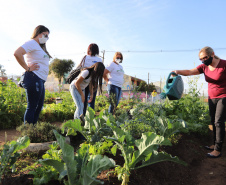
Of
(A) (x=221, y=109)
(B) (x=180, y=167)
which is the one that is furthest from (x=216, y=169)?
(A) (x=221, y=109)

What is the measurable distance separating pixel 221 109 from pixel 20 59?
3066 mm

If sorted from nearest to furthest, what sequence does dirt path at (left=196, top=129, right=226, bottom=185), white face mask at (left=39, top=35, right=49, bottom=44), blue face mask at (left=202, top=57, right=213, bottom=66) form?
dirt path at (left=196, top=129, right=226, bottom=185) → blue face mask at (left=202, top=57, right=213, bottom=66) → white face mask at (left=39, top=35, right=49, bottom=44)

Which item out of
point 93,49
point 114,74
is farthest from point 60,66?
point 93,49

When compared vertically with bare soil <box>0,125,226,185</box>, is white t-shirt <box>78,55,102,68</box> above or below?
above

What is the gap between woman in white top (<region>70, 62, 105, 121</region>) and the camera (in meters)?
2.90

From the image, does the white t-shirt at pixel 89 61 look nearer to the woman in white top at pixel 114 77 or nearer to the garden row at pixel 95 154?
the woman in white top at pixel 114 77

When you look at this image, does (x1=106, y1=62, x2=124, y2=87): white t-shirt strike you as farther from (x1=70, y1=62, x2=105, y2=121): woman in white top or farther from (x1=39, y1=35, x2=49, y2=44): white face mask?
(x1=39, y1=35, x2=49, y2=44): white face mask

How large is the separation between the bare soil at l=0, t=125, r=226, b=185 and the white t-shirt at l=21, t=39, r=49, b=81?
1646 millimetres

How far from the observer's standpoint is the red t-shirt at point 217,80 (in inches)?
106

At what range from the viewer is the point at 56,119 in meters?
5.37

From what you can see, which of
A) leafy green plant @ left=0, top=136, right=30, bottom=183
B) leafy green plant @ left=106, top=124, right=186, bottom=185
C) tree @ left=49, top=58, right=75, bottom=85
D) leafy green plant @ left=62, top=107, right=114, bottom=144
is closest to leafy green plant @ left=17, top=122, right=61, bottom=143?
leafy green plant @ left=62, top=107, right=114, bottom=144

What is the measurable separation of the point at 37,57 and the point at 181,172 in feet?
8.37

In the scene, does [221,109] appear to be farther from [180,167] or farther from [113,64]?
[113,64]

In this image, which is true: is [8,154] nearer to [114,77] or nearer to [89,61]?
[89,61]
